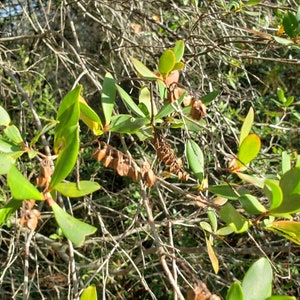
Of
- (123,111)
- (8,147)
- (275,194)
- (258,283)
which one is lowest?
(123,111)

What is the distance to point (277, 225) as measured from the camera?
2.68 ft

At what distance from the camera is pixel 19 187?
61 centimetres

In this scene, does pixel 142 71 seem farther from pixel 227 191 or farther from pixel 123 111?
pixel 123 111

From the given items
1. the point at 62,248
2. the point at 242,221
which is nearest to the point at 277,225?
the point at 242,221

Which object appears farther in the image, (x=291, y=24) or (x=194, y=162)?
(x=291, y=24)

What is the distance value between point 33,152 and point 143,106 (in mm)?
296

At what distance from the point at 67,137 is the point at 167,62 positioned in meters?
0.25

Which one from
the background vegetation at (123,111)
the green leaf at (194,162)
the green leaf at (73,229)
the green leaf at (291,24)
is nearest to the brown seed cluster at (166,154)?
the green leaf at (194,162)

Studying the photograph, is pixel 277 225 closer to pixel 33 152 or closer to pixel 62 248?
pixel 33 152

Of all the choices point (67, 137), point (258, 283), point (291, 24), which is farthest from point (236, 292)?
point (291, 24)

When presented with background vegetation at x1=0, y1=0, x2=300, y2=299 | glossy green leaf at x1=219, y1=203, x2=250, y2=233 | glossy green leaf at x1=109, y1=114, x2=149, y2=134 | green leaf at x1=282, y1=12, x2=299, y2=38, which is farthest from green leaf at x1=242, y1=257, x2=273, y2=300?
background vegetation at x1=0, y1=0, x2=300, y2=299

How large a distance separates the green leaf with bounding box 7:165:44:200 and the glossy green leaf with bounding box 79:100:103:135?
0.86ft

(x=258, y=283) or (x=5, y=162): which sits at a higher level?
(x=5, y=162)

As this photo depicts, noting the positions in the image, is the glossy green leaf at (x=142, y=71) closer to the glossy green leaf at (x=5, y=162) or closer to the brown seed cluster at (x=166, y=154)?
the brown seed cluster at (x=166, y=154)
